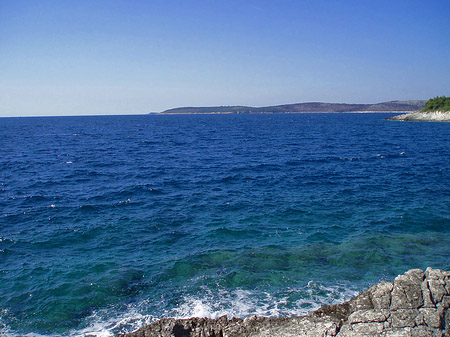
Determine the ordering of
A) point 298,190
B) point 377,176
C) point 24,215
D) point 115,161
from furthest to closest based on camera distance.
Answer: point 115,161, point 377,176, point 298,190, point 24,215

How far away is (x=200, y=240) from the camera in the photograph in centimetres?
2472

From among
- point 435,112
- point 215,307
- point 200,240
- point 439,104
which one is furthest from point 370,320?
point 439,104

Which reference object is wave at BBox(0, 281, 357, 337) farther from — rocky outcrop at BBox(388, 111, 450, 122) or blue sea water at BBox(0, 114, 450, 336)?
rocky outcrop at BBox(388, 111, 450, 122)

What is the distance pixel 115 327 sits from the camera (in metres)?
15.3

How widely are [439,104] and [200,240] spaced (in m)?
177

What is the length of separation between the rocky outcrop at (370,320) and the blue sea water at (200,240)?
268 centimetres

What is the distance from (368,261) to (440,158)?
4752 centimetres

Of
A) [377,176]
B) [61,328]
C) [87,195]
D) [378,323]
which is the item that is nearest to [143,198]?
[87,195]

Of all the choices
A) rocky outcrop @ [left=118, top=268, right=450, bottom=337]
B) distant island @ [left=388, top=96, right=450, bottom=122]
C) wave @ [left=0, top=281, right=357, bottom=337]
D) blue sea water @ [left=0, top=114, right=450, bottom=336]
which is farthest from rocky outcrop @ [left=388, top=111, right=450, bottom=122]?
rocky outcrop @ [left=118, top=268, right=450, bottom=337]

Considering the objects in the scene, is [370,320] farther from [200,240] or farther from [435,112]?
[435,112]

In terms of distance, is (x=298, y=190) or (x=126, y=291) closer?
(x=126, y=291)

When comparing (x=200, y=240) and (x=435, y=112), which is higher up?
(x=435, y=112)

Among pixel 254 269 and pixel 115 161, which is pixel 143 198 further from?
pixel 115 161

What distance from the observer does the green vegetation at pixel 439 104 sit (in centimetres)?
15312
